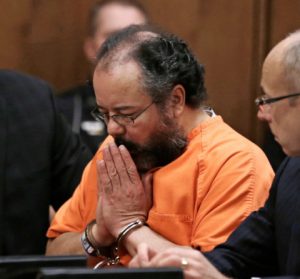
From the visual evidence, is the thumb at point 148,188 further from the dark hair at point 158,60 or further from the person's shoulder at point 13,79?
the person's shoulder at point 13,79

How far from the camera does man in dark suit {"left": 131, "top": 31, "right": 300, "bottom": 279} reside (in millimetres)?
1985

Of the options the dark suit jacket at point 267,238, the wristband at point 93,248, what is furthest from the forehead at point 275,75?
the wristband at point 93,248

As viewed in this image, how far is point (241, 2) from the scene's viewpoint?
11.3ft

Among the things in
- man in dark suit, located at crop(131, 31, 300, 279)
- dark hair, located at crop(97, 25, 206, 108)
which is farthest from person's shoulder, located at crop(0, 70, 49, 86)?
man in dark suit, located at crop(131, 31, 300, 279)

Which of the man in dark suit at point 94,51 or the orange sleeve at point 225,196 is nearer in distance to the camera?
the orange sleeve at point 225,196

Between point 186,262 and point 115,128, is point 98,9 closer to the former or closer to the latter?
point 115,128

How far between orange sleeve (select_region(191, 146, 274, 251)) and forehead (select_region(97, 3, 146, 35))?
1151 mm

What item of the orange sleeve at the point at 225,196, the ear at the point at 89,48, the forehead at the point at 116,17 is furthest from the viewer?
the ear at the point at 89,48

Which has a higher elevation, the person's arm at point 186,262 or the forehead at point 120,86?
the forehead at point 120,86

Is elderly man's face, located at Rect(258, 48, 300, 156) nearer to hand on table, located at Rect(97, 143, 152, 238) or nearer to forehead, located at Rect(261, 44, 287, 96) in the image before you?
forehead, located at Rect(261, 44, 287, 96)

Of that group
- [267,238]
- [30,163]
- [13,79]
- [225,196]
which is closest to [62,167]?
[30,163]

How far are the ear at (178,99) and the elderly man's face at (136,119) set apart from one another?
0.02 metres

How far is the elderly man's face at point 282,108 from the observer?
2.02 meters

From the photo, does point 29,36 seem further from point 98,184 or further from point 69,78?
point 98,184
